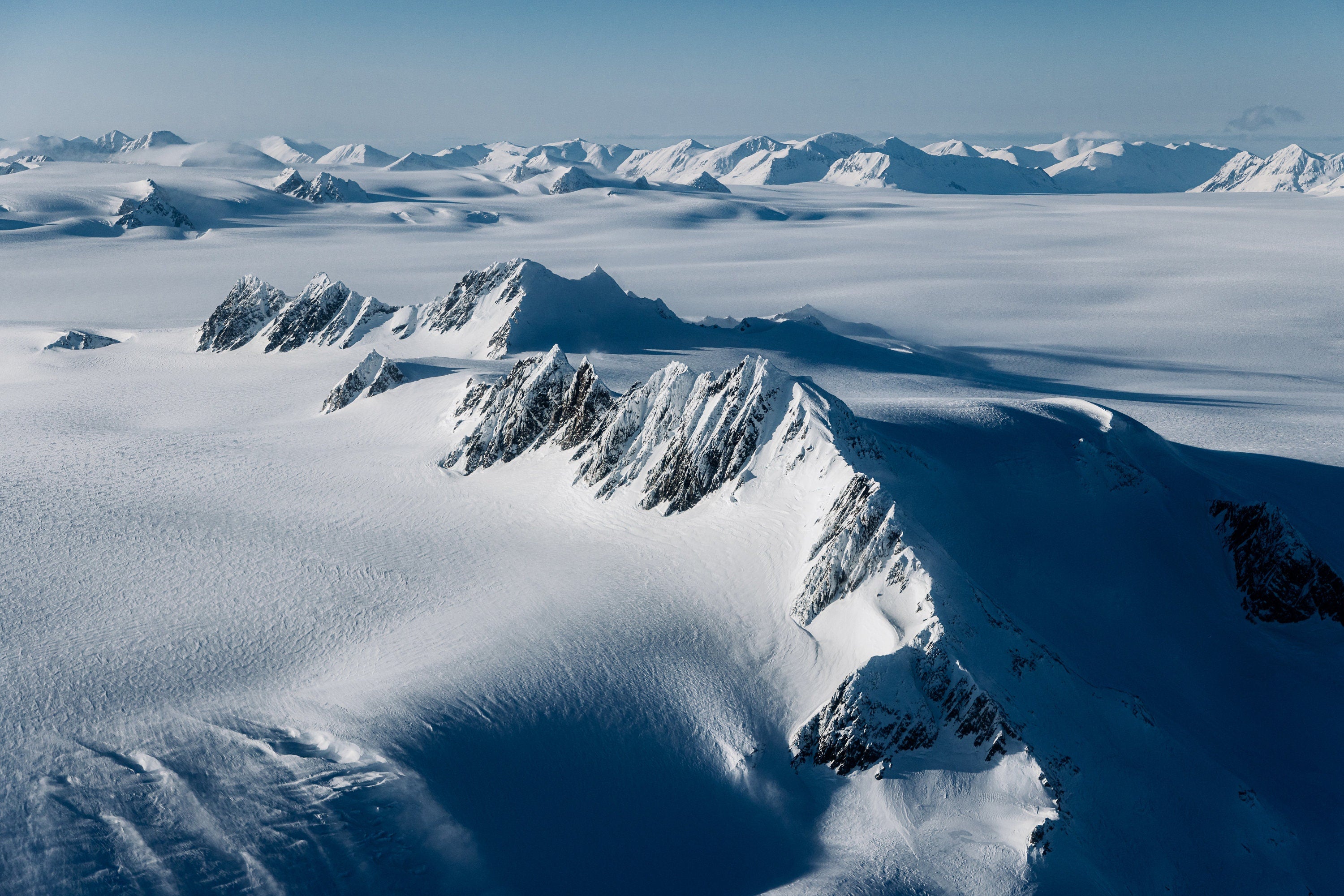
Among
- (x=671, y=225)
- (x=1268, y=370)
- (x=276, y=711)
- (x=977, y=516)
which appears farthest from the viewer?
(x=671, y=225)

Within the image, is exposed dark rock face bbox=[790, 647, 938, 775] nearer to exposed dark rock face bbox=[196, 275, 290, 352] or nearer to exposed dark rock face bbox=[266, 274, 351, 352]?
exposed dark rock face bbox=[266, 274, 351, 352]

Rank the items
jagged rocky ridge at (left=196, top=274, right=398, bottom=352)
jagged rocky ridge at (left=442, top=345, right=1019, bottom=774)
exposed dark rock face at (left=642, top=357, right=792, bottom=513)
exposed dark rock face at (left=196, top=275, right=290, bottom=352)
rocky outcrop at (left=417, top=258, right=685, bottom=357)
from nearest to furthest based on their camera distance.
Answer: jagged rocky ridge at (left=442, top=345, right=1019, bottom=774), exposed dark rock face at (left=642, top=357, right=792, bottom=513), rocky outcrop at (left=417, top=258, right=685, bottom=357), jagged rocky ridge at (left=196, top=274, right=398, bottom=352), exposed dark rock face at (left=196, top=275, right=290, bottom=352)

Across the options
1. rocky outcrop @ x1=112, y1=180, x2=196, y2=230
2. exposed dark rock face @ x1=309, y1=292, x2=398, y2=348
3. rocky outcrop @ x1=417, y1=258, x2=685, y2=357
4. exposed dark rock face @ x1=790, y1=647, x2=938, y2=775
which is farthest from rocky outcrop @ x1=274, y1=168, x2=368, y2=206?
exposed dark rock face @ x1=790, y1=647, x2=938, y2=775

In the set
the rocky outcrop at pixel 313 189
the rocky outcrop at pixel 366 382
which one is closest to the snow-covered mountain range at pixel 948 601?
the rocky outcrop at pixel 366 382

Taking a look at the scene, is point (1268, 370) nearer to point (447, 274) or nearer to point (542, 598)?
point (542, 598)

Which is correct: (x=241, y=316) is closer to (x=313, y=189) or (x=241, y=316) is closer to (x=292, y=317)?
(x=292, y=317)

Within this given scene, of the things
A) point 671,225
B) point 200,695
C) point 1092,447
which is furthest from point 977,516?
point 671,225
